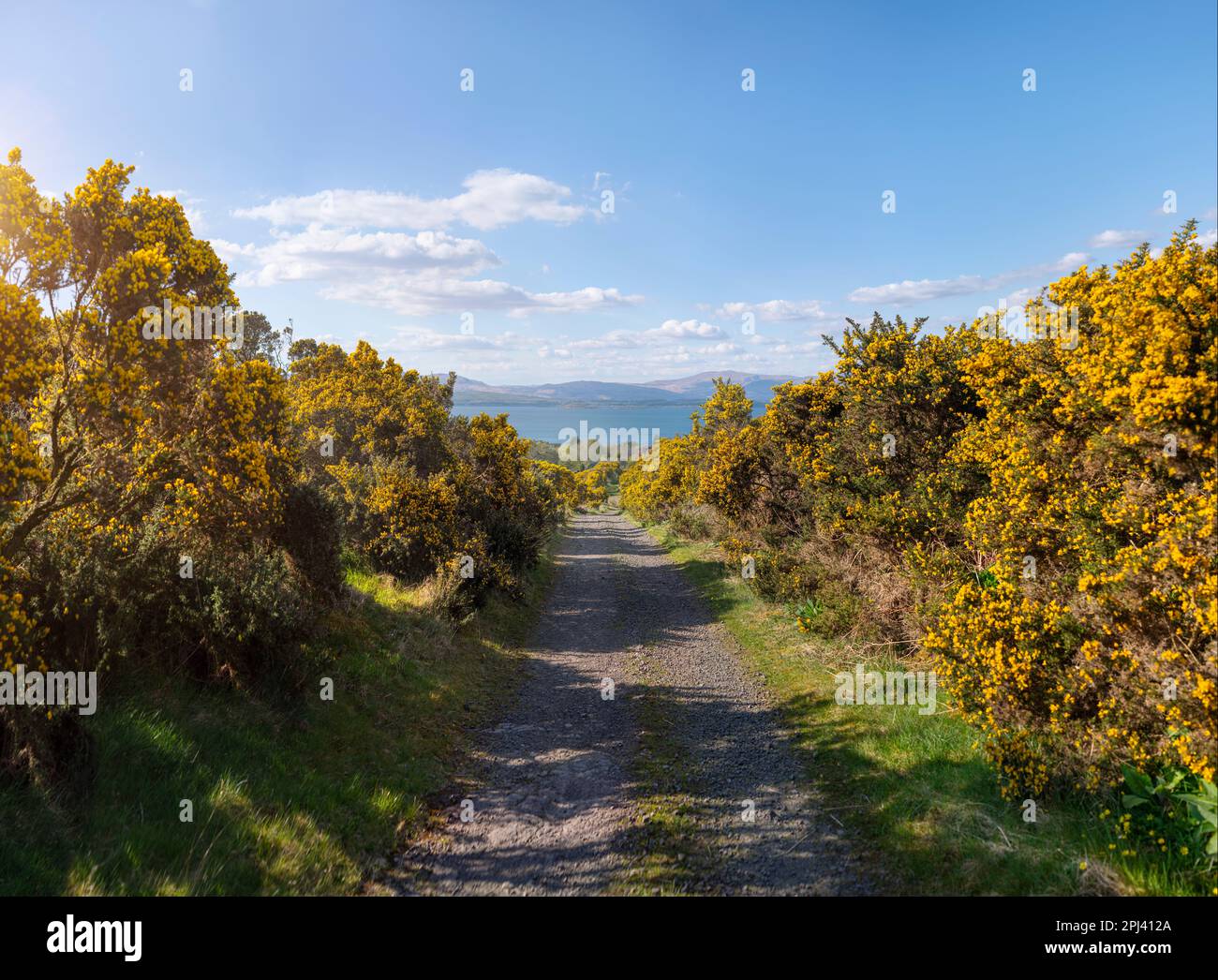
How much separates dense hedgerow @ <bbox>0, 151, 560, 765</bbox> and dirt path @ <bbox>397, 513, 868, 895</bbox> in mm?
3928

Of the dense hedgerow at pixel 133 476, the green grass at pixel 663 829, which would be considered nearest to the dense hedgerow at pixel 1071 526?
the green grass at pixel 663 829

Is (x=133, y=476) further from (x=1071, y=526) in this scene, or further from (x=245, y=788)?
(x=1071, y=526)

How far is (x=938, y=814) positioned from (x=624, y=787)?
146 inches

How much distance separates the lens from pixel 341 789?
7102 mm

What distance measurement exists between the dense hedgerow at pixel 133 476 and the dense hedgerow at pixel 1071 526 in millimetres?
9252

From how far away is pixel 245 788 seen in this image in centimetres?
639

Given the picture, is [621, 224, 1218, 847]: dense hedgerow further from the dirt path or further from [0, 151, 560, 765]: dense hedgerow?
[0, 151, 560, 765]: dense hedgerow

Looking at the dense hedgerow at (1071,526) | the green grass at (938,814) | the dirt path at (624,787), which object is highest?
the dense hedgerow at (1071,526)

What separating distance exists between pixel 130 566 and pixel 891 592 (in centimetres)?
1275

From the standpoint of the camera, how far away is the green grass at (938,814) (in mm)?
4914

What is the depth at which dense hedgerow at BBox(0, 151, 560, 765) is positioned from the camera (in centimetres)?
550

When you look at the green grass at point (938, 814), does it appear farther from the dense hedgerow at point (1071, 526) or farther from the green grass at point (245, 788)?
the green grass at point (245, 788)

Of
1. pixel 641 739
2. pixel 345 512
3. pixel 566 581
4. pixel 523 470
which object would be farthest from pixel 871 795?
pixel 523 470

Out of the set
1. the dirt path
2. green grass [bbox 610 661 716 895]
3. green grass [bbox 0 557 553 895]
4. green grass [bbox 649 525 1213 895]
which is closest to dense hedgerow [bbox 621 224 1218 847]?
green grass [bbox 649 525 1213 895]
